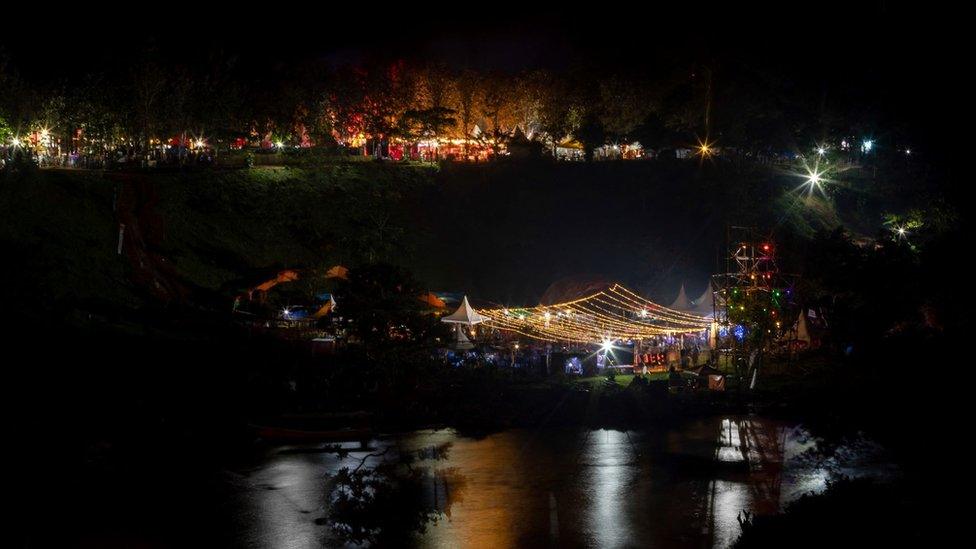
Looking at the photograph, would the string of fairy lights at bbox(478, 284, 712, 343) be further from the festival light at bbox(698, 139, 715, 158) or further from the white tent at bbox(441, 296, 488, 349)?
the festival light at bbox(698, 139, 715, 158)

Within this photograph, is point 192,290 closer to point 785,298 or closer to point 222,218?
point 222,218

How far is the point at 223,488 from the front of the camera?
21828 mm

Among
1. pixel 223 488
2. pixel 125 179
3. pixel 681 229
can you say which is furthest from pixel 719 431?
pixel 125 179

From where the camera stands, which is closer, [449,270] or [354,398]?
[354,398]

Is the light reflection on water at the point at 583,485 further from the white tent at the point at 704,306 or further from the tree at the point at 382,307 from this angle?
the white tent at the point at 704,306

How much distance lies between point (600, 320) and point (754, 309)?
650cm

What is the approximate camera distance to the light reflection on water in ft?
59.3

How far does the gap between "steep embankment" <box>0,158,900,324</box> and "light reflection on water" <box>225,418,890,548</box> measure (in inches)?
553

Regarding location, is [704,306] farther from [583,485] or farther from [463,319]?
[583,485]

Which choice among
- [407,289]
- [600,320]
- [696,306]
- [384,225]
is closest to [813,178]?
[696,306]

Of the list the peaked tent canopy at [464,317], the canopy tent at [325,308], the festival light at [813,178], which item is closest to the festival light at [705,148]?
the festival light at [813,178]

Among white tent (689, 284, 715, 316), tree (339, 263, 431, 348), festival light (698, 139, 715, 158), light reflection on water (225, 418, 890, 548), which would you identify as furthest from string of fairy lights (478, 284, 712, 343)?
festival light (698, 139, 715, 158)

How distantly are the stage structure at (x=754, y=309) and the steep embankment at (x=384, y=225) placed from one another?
4.96m

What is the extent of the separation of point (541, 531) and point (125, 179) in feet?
131
